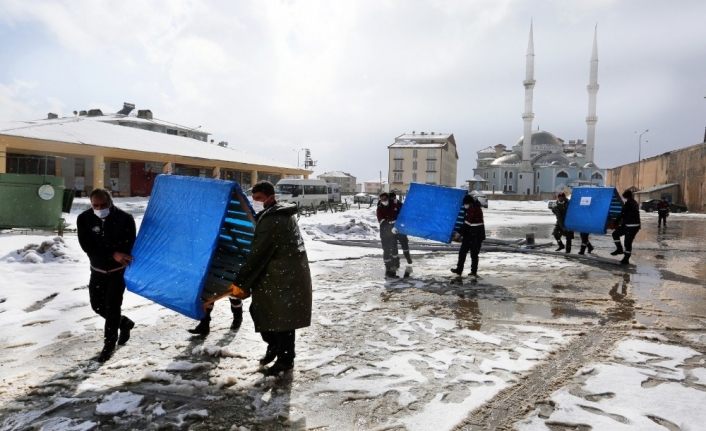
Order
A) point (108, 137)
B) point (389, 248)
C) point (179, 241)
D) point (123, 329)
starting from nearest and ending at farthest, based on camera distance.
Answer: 1. point (179, 241)
2. point (123, 329)
3. point (389, 248)
4. point (108, 137)

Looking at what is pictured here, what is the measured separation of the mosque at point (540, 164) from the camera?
77.2 meters

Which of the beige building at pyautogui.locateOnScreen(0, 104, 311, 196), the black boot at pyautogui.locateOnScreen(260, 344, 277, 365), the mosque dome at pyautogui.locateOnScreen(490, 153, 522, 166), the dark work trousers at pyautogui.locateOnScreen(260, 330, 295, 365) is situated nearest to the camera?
the dark work trousers at pyautogui.locateOnScreen(260, 330, 295, 365)

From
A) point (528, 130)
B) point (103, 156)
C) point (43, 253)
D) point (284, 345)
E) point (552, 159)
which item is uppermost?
point (528, 130)

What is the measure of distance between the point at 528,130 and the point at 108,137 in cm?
6719

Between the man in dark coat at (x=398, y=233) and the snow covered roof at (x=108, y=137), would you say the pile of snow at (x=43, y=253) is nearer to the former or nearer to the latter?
the man in dark coat at (x=398, y=233)

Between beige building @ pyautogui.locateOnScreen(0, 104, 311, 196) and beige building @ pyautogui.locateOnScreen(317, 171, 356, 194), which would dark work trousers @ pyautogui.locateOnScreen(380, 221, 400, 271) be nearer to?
beige building @ pyautogui.locateOnScreen(0, 104, 311, 196)

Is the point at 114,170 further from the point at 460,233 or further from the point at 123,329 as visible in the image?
the point at 123,329

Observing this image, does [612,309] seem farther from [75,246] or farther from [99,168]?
[99,168]

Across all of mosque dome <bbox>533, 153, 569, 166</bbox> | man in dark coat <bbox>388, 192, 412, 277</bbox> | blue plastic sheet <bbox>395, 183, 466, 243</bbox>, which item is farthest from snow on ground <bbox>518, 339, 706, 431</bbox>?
mosque dome <bbox>533, 153, 569, 166</bbox>

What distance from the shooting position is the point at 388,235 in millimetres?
9172

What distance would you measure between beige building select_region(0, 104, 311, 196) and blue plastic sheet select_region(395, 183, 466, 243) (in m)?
12.2

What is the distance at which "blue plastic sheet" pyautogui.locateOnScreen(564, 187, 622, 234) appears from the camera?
1191cm

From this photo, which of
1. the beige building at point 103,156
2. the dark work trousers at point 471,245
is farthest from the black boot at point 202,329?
the beige building at point 103,156

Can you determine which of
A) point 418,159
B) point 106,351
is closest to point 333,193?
point 106,351
